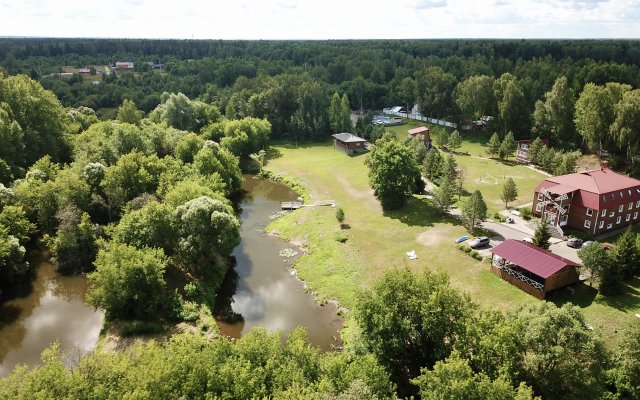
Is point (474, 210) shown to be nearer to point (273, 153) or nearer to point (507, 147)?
point (507, 147)

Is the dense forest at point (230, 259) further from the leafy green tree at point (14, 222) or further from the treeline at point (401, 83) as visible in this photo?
the treeline at point (401, 83)

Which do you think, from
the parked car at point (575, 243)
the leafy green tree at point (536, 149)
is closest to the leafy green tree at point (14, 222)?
the parked car at point (575, 243)

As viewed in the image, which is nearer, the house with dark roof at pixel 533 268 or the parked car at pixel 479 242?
the house with dark roof at pixel 533 268

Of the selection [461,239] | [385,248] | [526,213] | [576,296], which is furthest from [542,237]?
[385,248]

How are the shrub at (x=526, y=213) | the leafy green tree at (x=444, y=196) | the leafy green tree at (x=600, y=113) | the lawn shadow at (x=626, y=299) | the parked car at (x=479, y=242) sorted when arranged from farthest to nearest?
the leafy green tree at (x=600, y=113)
the shrub at (x=526, y=213)
the leafy green tree at (x=444, y=196)
the parked car at (x=479, y=242)
the lawn shadow at (x=626, y=299)

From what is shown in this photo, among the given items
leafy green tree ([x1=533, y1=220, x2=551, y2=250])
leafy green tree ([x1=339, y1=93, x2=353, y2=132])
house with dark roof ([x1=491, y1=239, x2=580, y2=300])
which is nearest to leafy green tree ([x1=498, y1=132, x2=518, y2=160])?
leafy green tree ([x1=339, y1=93, x2=353, y2=132])

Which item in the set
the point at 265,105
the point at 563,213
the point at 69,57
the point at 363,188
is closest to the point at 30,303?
the point at 363,188

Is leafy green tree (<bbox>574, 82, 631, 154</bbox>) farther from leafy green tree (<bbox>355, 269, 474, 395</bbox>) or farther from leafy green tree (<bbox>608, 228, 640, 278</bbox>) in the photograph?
leafy green tree (<bbox>355, 269, 474, 395</bbox>)
